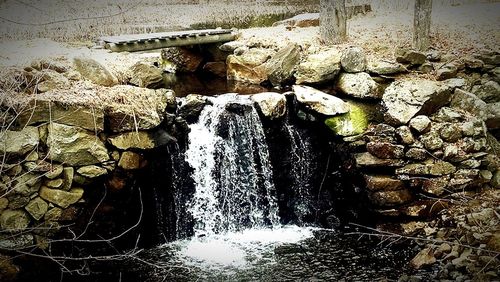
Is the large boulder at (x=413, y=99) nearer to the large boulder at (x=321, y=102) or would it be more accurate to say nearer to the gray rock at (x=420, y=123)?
the gray rock at (x=420, y=123)

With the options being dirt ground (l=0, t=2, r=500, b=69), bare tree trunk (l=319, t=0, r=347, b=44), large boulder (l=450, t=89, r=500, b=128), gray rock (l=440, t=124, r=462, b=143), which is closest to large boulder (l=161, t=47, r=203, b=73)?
dirt ground (l=0, t=2, r=500, b=69)

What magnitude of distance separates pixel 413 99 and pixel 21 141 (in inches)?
238

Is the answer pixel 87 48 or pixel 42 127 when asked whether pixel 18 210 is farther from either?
pixel 87 48

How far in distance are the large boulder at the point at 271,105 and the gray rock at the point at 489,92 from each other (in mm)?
3368

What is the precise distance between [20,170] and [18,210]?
55cm

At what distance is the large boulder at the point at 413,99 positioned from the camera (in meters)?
6.88

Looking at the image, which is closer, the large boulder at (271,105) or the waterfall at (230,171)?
the waterfall at (230,171)

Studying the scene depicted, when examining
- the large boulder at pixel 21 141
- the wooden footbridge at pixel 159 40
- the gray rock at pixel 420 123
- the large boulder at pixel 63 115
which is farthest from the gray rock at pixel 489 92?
the large boulder at pixel 21 141

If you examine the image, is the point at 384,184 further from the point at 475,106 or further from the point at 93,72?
the point at 93,72

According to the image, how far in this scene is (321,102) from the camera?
7301 millimetres

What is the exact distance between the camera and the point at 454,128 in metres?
6.69

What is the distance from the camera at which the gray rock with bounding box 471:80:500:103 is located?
24.1 ft

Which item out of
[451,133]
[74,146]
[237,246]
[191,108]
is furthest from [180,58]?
[451,133]

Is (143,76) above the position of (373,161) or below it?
above
